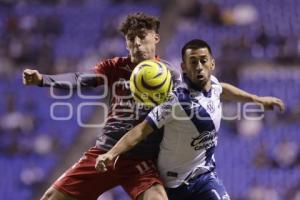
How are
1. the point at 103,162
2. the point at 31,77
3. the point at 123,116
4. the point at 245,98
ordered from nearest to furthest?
1. the point at 103,162
2. the point at 31,77
3. the point at 123,116
4. the point at 245,98

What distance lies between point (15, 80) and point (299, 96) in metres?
5.46

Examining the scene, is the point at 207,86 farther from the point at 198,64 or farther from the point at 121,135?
the point at 121,135

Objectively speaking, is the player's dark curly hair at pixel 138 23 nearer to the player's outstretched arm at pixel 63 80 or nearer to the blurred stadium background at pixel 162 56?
the player's outstretched arm at pixel 63 80

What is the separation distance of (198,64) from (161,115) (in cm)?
47

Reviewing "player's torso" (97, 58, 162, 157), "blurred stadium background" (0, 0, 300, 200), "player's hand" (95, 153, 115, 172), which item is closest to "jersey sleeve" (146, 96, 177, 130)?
"player's torso" (97, 58, 162, 157)

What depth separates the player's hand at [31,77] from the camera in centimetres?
526

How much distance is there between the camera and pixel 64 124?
1370cm

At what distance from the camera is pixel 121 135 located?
18.7ft

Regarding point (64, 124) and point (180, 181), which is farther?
point (64, 124)

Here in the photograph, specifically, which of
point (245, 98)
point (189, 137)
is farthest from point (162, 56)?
point (189, 137)

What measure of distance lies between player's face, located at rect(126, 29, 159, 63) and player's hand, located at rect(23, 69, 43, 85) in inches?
29.3

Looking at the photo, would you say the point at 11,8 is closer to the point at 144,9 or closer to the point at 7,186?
the point at 144,9

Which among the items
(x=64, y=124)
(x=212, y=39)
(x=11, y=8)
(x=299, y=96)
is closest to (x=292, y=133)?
(x=299, y=96)

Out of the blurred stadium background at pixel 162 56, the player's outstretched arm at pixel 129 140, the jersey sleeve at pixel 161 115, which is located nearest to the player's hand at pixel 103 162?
the player's outstretched arm at pixel 129 140
